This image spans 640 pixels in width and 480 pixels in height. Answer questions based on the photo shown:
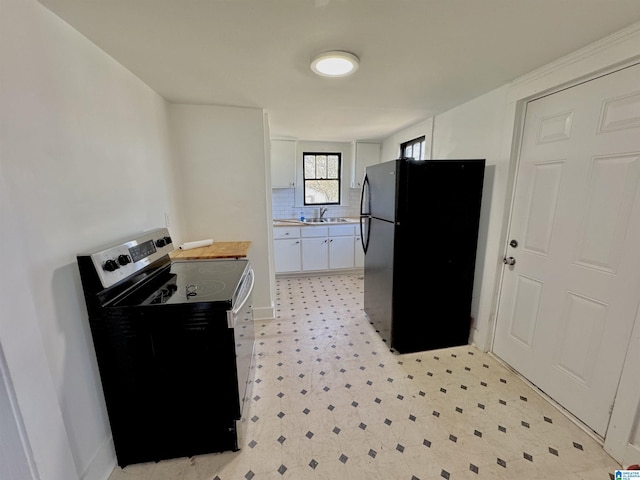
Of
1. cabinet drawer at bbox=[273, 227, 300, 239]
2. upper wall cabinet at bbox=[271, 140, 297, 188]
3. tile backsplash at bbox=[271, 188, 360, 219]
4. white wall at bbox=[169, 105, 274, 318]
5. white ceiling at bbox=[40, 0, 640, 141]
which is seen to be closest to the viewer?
white ceiling at bbox=[40, 0, 640, 141]

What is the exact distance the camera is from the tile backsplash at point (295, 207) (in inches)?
186

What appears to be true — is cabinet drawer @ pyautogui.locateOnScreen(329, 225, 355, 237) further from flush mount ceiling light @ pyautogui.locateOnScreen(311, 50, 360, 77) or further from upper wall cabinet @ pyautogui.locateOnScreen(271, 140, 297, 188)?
flush mount ceiling light @ pyautogui.locateOnScreen(311, 50, 360, 77)

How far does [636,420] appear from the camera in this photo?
139cm

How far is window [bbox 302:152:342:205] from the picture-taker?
189 inches

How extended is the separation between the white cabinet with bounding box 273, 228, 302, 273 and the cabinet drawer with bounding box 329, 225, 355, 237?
545mm

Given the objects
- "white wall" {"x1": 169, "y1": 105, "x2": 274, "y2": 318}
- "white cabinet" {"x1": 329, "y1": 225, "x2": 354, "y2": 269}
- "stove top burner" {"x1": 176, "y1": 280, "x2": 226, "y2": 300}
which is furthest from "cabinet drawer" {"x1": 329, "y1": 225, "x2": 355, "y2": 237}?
"stove top burner" {"x1": 176, "y1": 280, "x2": 226, "y2": 300}

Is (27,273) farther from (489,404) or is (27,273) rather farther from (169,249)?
(489,404)

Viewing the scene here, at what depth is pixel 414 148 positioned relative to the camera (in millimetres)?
3682

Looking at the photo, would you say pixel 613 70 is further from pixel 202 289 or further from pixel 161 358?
pixel 161 358

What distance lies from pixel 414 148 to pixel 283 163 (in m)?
1.96

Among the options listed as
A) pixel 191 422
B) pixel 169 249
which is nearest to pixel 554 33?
pixel 169 249

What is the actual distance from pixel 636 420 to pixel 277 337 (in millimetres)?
2410

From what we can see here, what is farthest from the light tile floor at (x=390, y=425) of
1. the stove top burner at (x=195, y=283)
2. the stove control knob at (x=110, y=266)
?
the stove control knob at (x=110, y=266)

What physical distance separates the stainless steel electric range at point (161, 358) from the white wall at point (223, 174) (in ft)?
4.04
